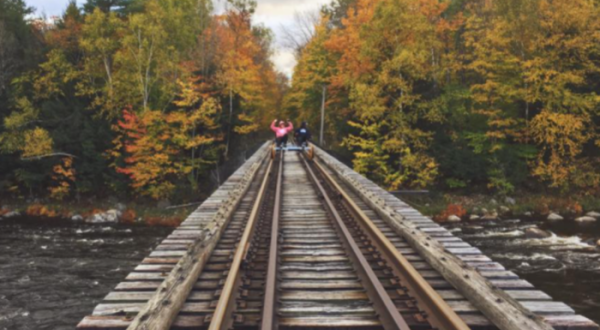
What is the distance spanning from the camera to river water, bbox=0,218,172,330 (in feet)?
36.7

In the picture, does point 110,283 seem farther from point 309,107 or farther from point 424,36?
point 309,107

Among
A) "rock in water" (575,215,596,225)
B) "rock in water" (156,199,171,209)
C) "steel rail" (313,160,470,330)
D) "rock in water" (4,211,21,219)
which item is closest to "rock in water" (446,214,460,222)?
"rock in water" (575,215,596,225)

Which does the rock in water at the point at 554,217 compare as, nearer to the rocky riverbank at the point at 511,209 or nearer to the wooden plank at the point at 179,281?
the rocky riverbank at the point at 511,209

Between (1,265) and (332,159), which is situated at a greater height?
(332,159)

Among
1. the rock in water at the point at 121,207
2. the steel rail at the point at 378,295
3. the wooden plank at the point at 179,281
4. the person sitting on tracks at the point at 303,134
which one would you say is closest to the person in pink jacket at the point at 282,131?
the person sitting on tracks at the point at 303,134

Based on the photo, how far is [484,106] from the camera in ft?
94.5

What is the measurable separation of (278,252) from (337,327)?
233 cm

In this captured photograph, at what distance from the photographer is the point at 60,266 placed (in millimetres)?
15586

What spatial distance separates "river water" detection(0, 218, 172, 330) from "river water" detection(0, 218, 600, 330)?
0.08 ft

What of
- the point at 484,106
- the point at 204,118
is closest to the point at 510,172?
the point at 484,106

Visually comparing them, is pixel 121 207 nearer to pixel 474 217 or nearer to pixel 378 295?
pixel 474 217

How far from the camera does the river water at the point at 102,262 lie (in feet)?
37.2

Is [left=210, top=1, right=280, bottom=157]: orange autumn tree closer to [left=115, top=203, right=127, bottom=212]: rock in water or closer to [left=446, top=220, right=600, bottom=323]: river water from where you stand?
[left=115, top=203, right=127, bottom=212]: rock in water

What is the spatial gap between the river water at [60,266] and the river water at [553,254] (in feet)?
45.3
